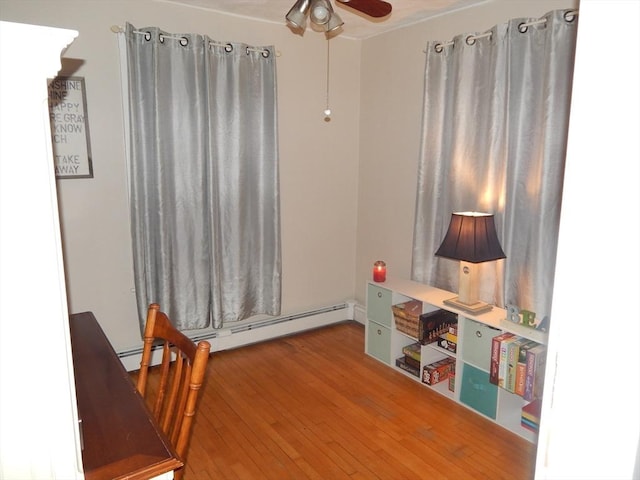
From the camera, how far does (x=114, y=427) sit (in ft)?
4.01

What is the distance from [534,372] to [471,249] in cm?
70

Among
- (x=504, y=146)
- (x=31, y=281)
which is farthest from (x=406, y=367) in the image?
(x=31, y=281)

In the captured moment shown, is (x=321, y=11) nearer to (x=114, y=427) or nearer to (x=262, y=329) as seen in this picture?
(x=114, y=427)

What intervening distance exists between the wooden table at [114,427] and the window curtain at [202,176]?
1451 mm

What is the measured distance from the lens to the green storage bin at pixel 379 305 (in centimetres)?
321

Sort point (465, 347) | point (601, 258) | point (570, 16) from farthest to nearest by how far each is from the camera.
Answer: point (465, 347)
point (570, 16)
point (601, 258)

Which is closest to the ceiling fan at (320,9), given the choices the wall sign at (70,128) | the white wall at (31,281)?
the wall sign at (70,128)

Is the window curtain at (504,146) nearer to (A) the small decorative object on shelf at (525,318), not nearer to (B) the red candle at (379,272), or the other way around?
(A) the small decorative object on shelf at (525,318)

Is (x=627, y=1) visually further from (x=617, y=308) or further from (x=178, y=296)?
(x=178, y=296)

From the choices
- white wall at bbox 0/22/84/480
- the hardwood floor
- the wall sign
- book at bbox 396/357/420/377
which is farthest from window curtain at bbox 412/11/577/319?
white wall at bbox 0/22/84/480

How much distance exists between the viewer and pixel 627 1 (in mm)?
610

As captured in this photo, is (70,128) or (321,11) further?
(70,128)

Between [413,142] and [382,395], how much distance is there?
1753mm

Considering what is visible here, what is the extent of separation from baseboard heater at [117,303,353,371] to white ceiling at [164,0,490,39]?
2173 mm
